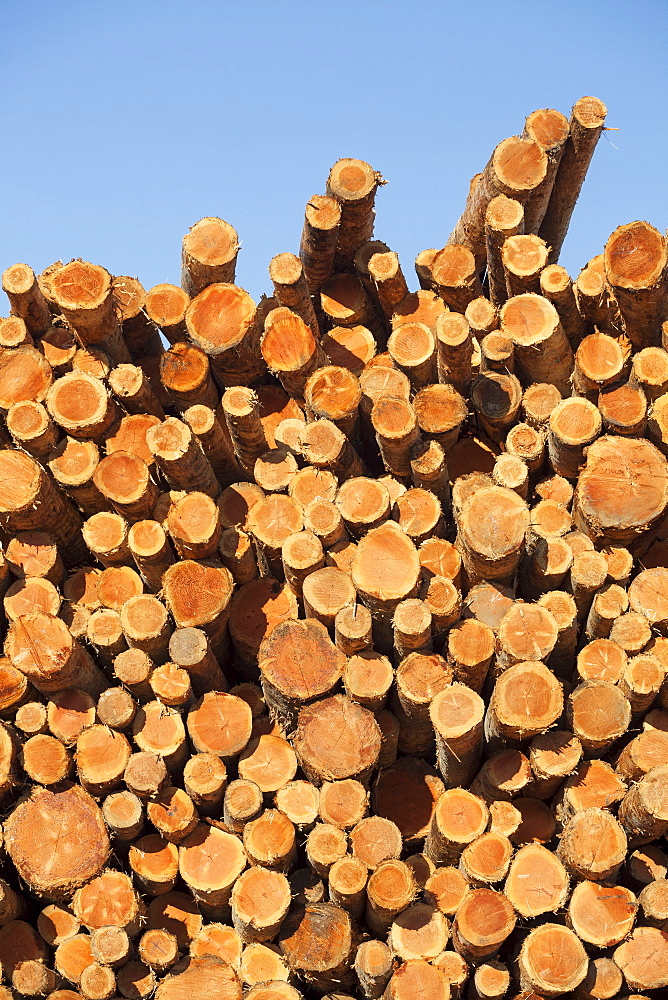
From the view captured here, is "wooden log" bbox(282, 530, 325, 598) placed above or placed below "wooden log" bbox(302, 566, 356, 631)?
above

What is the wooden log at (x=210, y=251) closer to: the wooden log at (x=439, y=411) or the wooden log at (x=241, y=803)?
the wooden log at (x=439, y=411)

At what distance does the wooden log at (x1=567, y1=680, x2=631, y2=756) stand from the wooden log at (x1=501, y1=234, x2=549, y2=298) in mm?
2716

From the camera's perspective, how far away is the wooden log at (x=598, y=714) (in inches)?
190

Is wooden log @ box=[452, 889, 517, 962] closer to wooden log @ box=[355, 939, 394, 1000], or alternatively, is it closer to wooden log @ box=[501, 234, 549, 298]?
wooden log @ box=[355, 939, 394, 1000]

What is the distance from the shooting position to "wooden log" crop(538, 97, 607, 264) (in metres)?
6.25

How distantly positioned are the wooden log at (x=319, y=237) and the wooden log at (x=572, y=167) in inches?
71.5

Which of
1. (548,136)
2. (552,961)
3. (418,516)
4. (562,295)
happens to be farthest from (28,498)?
(548,136)

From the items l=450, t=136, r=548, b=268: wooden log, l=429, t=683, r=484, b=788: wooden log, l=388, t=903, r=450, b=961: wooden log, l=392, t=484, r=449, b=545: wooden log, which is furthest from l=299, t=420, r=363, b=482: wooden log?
l=388, t=903, r=450, b=961: wooden log

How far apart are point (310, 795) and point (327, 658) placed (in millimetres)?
752

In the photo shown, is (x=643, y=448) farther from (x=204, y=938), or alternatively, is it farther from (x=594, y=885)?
(x=204, y=938)

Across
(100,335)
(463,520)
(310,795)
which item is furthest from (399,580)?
(100,335)

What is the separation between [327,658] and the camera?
197 inches

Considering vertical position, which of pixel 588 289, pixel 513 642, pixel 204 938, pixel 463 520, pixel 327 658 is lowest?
pixel 204 938

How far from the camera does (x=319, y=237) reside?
20.3ft
